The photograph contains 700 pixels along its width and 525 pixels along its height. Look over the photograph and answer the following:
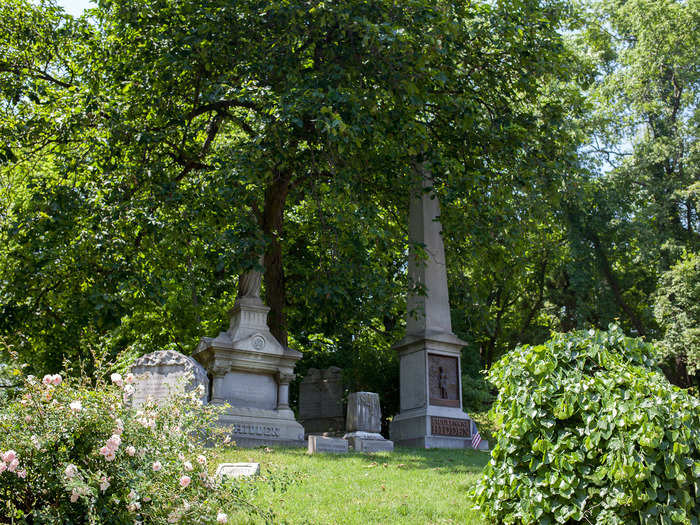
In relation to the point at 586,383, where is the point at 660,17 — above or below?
above

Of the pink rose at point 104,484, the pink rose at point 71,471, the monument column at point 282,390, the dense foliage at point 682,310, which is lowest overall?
the pink rose at point 104,484

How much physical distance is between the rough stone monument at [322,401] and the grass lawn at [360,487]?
897 centimetres

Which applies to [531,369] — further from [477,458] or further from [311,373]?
[311,373]

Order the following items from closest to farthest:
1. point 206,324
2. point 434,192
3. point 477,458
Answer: point 477,458 < point 434,192 < point 206,324

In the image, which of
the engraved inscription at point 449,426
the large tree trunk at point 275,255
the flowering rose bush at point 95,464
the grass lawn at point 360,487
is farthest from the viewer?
the large tree trunk at point 275,255

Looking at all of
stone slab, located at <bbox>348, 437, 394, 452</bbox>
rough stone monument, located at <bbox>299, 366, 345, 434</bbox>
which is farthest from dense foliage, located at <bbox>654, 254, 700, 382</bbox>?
stone slab, located at <bbox>348, 437, 394, 452</bbox>

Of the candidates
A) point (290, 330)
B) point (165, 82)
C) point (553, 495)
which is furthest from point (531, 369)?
point (290, 330)

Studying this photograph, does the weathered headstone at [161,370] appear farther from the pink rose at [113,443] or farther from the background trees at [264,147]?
the pink rose at [113,443]

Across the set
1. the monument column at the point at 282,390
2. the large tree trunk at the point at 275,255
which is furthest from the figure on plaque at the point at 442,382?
the large tree trunk at the point at 275,255

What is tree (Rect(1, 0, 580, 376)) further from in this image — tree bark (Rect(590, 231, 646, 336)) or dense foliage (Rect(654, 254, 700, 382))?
tree bark (Rect(590, 231, 646, 336))

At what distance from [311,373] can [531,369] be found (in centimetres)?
1604

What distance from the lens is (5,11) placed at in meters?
16.7

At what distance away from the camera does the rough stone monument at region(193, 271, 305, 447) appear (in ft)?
47.7

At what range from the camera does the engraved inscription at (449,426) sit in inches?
599
